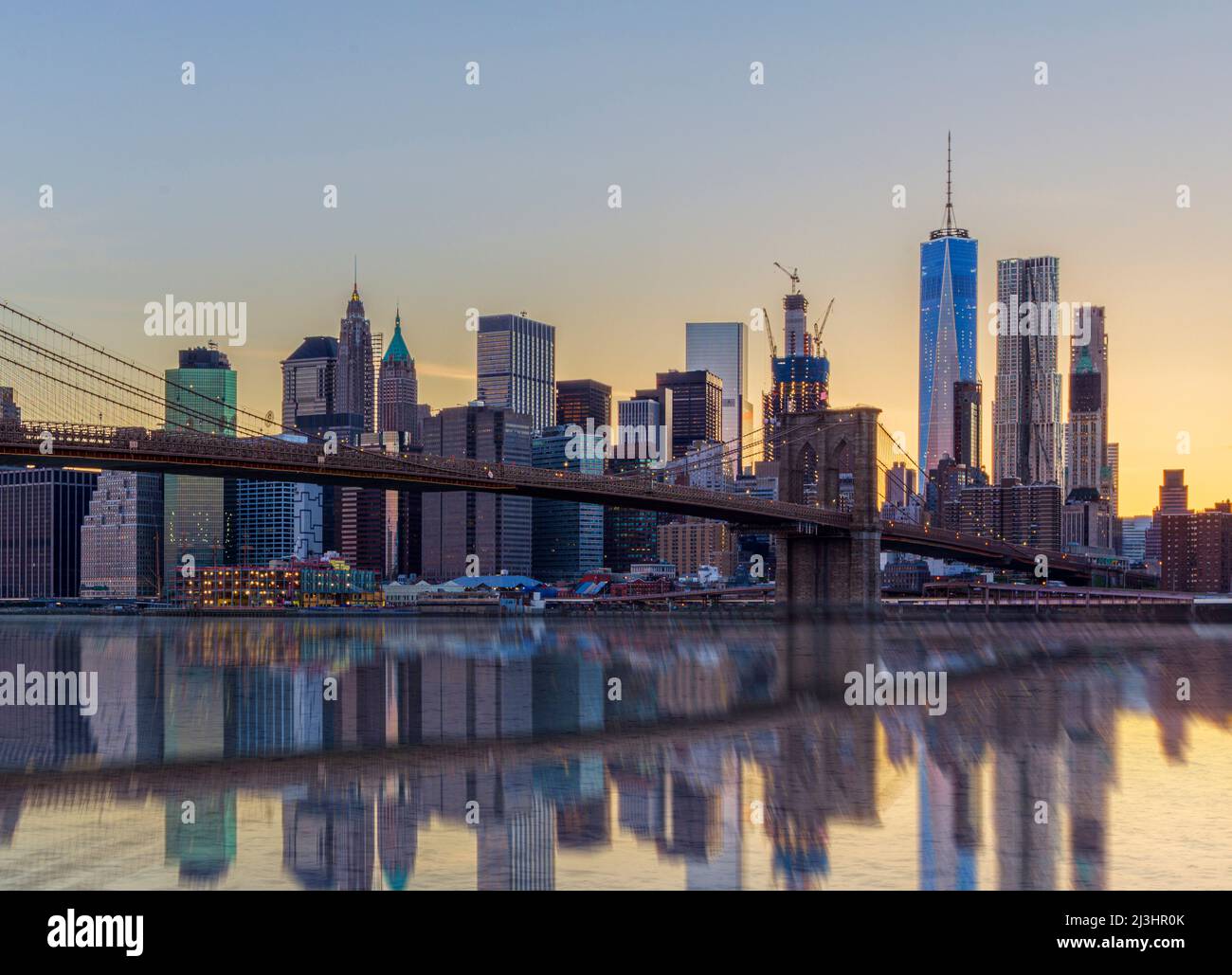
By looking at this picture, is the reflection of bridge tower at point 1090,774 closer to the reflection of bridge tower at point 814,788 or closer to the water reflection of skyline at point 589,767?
the water reflection of skyline at point 589,767

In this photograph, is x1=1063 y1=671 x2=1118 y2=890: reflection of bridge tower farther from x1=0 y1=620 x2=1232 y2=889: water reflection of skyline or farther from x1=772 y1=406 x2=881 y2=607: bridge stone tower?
x1=772 y1=406 x2=881 y2=607: bridge stone tower

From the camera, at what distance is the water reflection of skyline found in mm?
13844

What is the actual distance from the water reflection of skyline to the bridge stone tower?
207 ft

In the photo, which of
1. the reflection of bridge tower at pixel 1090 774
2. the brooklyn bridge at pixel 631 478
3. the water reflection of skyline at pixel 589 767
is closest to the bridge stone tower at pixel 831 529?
the brooklyn bridge at pixel 631 478

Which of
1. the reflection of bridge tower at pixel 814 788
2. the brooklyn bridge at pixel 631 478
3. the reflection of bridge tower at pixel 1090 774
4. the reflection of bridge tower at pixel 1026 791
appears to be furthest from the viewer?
the brooklyn bridge at pixel 631 478

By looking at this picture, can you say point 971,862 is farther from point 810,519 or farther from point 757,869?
point 810,519

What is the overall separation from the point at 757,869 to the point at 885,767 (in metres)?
7.86

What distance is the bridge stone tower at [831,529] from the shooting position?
107062mm

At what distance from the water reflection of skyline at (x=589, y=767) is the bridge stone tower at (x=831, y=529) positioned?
6323cm

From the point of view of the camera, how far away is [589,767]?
2027 centimetres

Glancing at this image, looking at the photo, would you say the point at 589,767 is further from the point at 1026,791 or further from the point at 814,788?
the point at 1026,791

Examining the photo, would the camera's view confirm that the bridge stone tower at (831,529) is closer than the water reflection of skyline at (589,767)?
No
